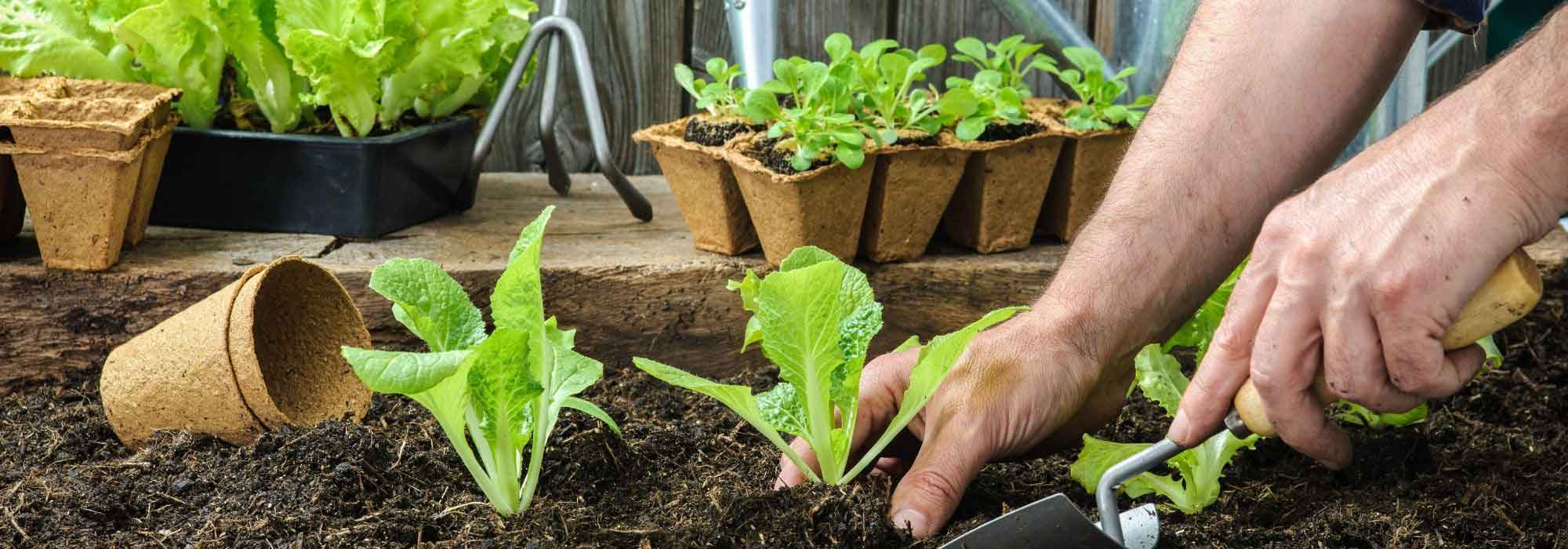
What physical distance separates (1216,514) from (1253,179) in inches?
12.8

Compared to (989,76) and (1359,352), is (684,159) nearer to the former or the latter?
(989,76)

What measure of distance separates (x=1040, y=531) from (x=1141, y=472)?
0.12 m

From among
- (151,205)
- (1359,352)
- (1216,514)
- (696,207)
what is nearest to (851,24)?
(696,207)

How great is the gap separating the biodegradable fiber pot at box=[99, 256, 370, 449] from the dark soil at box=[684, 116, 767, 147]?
0.52 m

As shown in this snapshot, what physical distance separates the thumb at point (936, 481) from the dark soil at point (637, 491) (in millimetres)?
22

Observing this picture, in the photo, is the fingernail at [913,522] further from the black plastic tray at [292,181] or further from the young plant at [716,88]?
the black plastic tray at [292,181]

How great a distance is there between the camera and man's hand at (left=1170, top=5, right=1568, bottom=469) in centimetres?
88

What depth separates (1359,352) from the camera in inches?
37.4

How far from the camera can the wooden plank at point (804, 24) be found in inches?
95.7

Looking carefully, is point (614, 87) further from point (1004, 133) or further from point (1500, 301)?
point (1500, 301)

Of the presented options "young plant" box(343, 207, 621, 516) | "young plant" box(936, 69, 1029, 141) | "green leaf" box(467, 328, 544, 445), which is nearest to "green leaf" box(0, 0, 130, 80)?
"young plant" box(343, 207, 621, 516)

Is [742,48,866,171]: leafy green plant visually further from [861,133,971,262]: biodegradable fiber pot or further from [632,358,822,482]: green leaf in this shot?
[632,358,822,482]: green leaf

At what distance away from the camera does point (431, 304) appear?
1.19 m

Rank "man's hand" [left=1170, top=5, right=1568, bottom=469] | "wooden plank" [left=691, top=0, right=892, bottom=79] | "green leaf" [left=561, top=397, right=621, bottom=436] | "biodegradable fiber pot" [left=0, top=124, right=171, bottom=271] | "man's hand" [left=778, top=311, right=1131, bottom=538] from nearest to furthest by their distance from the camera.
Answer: "man's hand" [left=1170, top=5, right=1568, bottom=469] → "man's hand" [left=778, top=311, right=1131, bottom=538] → "green leaf" [left=561, top=397, right=621, bottom=436] → "biodegradable fiber pot" [left=0, top=124, right=171, bottom=271] → "wooden plank" [left=691, top=0, right=892, bottom=79]
